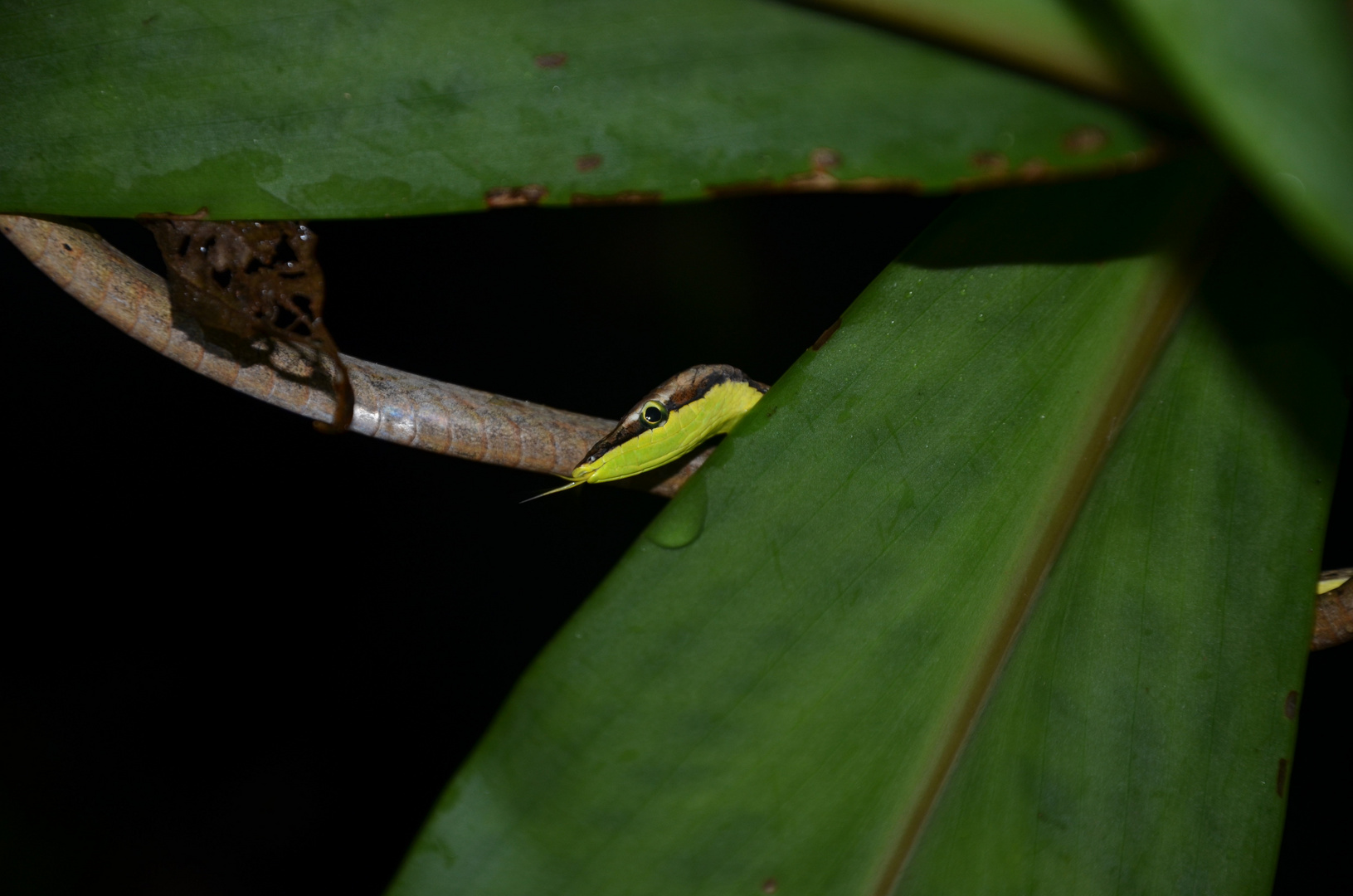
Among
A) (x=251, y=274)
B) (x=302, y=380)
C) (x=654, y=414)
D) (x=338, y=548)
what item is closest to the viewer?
(x=251, y=274)

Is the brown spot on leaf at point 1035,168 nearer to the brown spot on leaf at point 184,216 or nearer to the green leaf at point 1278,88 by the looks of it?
the green leaf at point 1278,88

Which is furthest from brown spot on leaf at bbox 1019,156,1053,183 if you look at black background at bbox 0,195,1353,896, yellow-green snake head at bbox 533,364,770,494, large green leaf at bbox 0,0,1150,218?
black background at bbox 0,195,1353,896

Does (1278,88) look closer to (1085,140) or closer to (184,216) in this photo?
(1085,140)

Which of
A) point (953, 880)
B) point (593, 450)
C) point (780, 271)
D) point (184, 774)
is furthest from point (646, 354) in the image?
point (953, 880)

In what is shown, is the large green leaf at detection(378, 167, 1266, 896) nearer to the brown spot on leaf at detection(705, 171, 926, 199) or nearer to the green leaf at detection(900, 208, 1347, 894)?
the green leaf at detection(900, 208, 1347, 894)

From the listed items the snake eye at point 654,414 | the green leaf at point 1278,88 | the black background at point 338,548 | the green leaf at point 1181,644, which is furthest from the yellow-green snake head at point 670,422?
the black background at point 338,548

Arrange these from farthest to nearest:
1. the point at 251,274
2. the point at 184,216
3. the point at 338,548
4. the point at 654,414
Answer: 1. the point at 338,548
2. the point at 654,414
3. the point at 251,274
4. the point at 184,216

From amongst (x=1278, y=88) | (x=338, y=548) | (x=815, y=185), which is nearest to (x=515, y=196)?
(x=815, y=185)

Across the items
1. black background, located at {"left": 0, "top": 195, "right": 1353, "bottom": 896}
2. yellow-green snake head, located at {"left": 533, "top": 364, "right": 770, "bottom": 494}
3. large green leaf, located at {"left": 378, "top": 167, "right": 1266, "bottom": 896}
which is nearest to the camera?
large green leaf, located at {"left": 378, "top": 167, "right": 1266, "bottom": 896}
